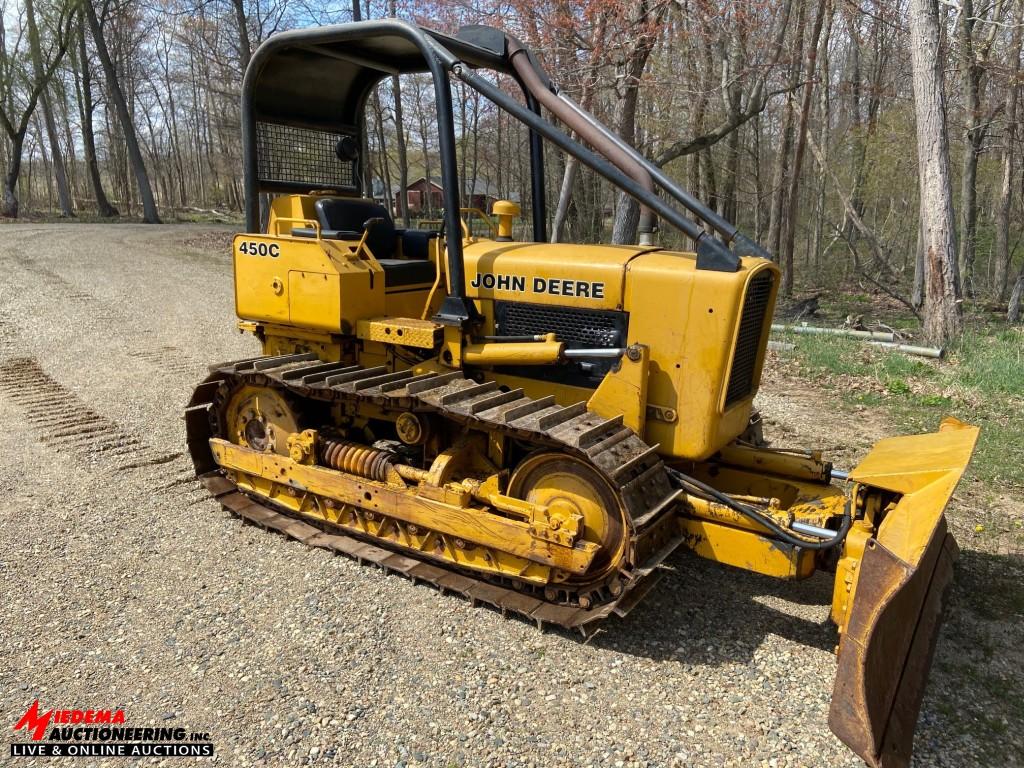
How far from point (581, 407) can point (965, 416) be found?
17.1 feet

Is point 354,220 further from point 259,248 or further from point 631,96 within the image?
point 631,96

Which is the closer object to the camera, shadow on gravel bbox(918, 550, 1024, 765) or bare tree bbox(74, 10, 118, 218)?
shadow on gravel bbox(918, 550, 1024, 765)

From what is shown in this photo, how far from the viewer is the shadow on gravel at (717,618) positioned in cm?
367

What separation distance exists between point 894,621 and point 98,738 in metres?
3.19

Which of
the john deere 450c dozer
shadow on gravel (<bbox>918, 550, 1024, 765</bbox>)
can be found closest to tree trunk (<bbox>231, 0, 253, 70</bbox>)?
the john deere 450c dozer

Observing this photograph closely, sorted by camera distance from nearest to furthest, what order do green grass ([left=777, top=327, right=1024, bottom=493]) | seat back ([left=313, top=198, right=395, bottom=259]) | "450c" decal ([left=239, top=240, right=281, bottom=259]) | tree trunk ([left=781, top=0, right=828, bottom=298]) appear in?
1. "450c" decal ([left=239, top=240, right=281, bottom=259])
2. seat back ([left=313, top=198, right=395, bottom=259])
3. green grass ([left=777, top=327, right=1024, bottom=493])
4. tree trunk ([left=781, top=0, right=828, bottom=298])

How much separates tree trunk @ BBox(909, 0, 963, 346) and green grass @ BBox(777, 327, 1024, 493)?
0.45 m

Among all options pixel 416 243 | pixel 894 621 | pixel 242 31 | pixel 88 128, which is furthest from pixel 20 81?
pixel 894 621

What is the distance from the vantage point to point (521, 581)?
13.1 ft

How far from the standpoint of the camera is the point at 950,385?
8125mm

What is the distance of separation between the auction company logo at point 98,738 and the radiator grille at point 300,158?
350 centimetres

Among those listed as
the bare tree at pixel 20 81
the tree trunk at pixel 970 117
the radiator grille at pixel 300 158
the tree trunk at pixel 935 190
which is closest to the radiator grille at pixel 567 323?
the radiator grille at pixel 300 158

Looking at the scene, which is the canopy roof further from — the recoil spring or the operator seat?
the recoil spring

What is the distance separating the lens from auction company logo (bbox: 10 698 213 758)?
2.93m
